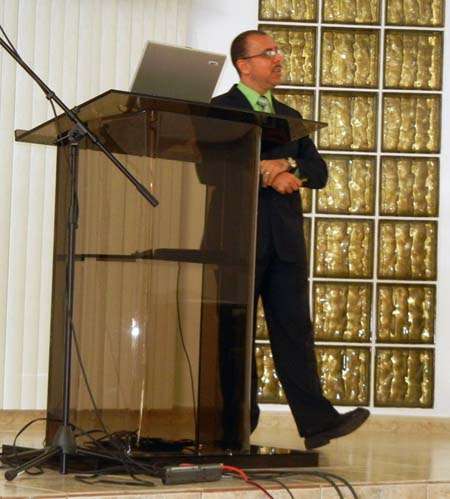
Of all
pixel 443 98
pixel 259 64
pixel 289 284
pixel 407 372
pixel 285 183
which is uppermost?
pixel 443 98

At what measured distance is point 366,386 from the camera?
5.39 meters

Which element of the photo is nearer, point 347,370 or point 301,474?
point 301,474

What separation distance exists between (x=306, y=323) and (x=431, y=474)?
638mm

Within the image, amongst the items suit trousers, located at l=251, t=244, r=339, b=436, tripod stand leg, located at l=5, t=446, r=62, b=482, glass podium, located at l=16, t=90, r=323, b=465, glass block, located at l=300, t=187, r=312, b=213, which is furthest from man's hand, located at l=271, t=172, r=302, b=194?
glass block, located at l=300, t=187, r=312, b=213

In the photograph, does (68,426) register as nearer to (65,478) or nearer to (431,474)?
(65,478)

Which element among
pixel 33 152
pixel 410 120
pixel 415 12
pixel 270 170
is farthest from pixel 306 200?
pixel 270 170

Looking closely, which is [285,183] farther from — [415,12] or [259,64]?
[415,12]

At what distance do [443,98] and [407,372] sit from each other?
4.35 feet

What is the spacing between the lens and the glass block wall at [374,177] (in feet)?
17.7

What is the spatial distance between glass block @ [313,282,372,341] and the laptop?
2.52m

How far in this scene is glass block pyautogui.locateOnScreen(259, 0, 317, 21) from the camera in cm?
537

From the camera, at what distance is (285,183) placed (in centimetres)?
349

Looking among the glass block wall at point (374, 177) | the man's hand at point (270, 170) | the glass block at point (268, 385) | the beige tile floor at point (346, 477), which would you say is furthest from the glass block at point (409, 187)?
the man's hand at point (270, 170)

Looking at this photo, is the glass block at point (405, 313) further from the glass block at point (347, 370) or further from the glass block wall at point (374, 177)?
the glass block at point (347, 370)
